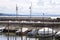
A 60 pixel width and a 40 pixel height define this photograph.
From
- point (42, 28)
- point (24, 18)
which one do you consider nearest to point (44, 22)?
point (42, 28)

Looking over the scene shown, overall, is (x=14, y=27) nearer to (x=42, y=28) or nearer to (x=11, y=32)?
(x=11, y=32)

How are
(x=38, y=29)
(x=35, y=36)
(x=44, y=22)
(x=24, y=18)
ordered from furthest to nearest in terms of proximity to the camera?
(x=24, y=18) < (x=44, y=22) < (x=38, y=29) < (x=35, y=36)

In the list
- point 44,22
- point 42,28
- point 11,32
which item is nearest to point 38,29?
point 42,28

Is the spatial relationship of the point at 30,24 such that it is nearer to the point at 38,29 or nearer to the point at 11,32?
the point at 38,29

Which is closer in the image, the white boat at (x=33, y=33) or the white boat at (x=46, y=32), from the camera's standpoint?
the white boat at (x=46, y=32)

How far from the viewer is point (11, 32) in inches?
253

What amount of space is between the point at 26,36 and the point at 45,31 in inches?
32.6

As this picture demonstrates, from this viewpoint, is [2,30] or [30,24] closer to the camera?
[2,30]

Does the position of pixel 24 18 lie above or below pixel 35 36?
above

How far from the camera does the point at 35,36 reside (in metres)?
6.18

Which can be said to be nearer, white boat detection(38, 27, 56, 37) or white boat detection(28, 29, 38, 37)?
white boat detection(38, 27, 56, 37)

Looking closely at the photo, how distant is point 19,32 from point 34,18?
1.60 m

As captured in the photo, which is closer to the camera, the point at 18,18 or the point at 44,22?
the point at 44,22

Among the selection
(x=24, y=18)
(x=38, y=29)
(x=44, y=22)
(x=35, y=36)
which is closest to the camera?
(x=35, y=36)
